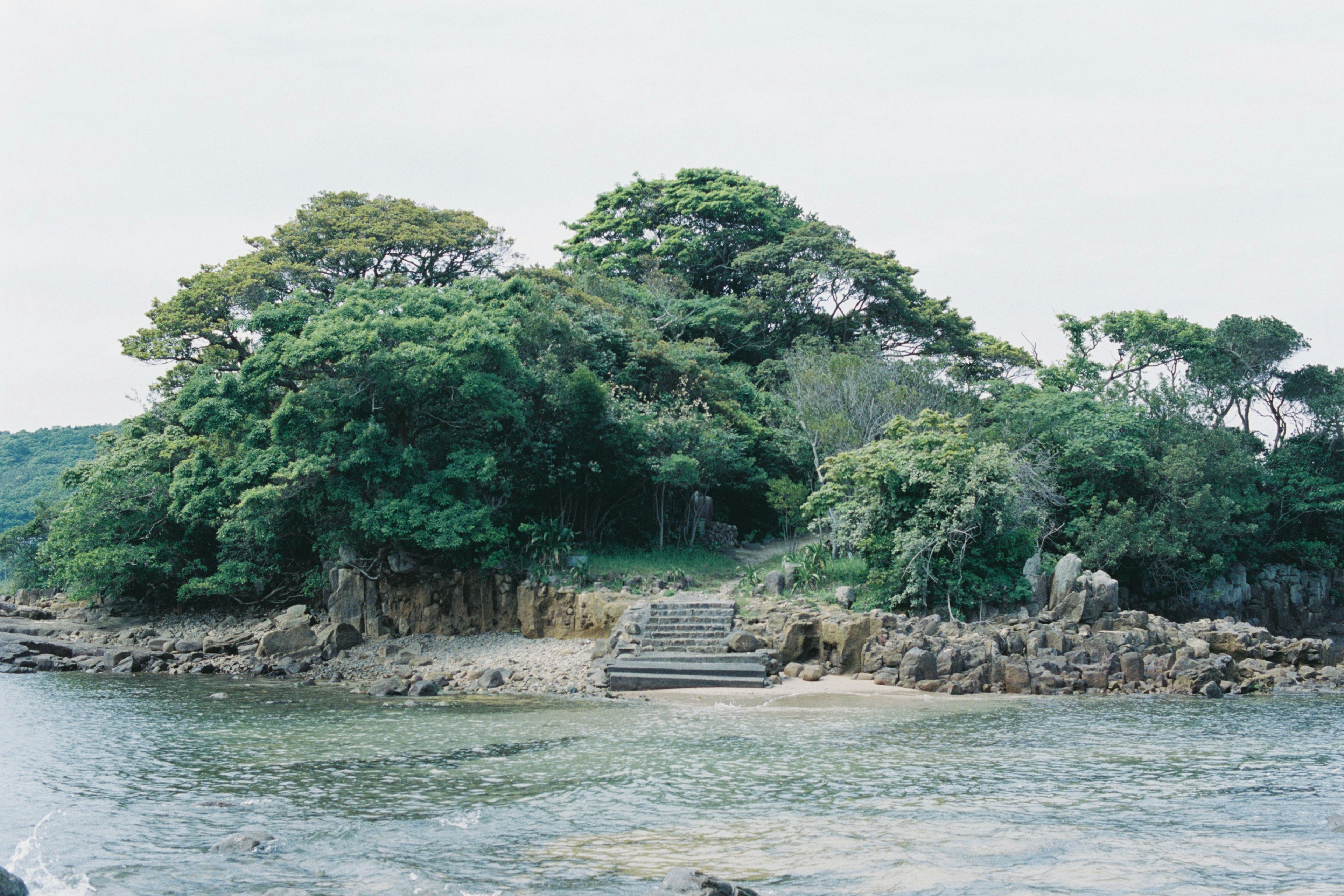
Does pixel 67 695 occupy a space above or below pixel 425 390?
below

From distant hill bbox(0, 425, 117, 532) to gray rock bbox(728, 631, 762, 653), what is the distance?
44.7 metres

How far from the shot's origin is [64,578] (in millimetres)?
26391

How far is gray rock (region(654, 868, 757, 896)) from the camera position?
282 inches

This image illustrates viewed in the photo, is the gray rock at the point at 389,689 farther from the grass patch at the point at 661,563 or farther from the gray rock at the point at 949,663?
the gray rock at the point at 949,663

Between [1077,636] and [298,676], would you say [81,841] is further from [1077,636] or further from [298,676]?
[1077,636]

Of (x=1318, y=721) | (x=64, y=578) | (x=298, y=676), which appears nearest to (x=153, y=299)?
(x=64, y=578)

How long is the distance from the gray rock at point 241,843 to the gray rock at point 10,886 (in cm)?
177

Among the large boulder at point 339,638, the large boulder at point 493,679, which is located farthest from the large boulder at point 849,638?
the large boulder at point 339,638

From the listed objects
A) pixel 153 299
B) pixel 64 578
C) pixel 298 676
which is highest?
pixel 153 299

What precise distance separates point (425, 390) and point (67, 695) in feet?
32.3

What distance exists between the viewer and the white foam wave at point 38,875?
8008 millimetres

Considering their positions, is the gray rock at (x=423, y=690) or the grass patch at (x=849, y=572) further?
the grass patch at (x=849, y=572)

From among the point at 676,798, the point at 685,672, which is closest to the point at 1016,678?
the point at 685,672

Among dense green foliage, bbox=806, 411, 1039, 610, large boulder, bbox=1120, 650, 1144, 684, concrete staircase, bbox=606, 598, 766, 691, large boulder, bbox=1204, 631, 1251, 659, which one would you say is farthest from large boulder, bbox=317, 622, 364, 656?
large boulder, bbox=1204, 631, 1251, 659
